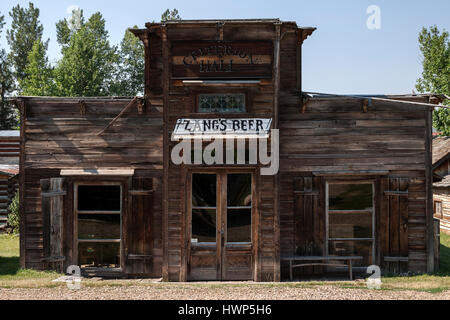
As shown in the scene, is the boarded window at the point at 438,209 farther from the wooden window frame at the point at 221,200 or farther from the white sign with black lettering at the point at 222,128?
the white sign with black lettering at the point at 222,128

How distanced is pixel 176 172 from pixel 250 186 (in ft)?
5.76

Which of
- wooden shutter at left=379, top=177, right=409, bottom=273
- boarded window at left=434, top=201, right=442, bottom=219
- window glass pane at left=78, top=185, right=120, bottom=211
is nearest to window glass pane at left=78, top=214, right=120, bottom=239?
window glass pane at left=78, top=185, right=120, bottom=211

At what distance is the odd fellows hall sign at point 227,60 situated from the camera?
8734mm

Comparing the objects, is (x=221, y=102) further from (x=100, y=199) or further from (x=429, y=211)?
(x=429, y=211)

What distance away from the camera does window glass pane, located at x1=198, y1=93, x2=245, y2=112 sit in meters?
8.93

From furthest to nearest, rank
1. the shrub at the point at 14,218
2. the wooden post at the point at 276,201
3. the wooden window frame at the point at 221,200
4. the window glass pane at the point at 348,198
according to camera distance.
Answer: the shrub at the point at 14,218 → the window glass pane at the point at 348,198 → the wooden window frame at the point at 221,200 → the wooden post at the point at 276,201

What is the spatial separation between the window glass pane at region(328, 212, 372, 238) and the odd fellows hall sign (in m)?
3.91

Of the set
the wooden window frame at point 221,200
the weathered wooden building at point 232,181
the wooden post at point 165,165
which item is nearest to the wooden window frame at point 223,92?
the weathered wooden building at point 232,181

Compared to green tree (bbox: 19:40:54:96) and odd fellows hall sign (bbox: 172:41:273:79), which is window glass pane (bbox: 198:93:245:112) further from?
green tree (bbox: 19:40:54:96)

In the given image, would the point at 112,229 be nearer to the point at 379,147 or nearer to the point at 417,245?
the point at 379,147

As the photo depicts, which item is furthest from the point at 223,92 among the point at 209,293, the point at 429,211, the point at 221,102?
the point at 429,211

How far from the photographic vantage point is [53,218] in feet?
30.1

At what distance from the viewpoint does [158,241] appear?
30.3ft

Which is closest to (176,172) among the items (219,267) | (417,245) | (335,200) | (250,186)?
(250,186)
